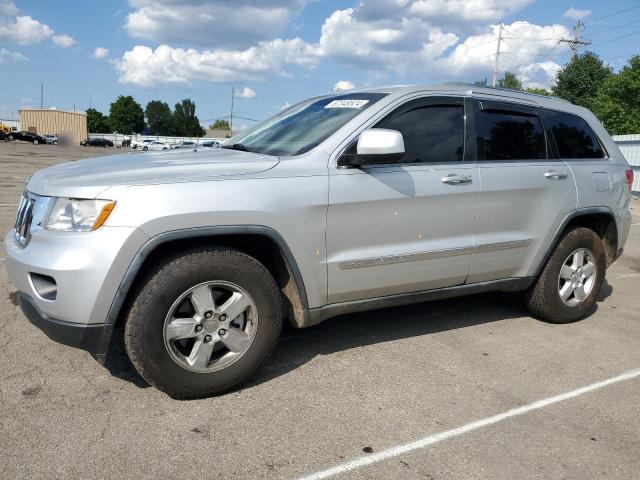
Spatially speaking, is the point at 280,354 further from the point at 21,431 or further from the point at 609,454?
the point at 609,454

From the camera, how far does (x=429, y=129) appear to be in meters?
3.98

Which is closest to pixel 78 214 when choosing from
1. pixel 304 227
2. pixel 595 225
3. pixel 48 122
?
pixel 304 227

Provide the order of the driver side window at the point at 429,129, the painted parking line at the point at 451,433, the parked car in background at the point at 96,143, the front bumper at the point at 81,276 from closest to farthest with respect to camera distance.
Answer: the painted parking line at the point at 451,433, the front bumper at the point at 81,276, the driver side window at the point at 429,129, the parked car in background at the point at 96,143

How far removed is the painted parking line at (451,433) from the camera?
2.63 m

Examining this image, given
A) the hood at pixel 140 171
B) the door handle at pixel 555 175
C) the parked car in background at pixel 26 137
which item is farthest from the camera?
the parked car in background at pixel 26 137

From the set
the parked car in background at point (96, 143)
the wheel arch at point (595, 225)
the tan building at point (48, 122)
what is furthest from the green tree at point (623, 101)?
the tan building at point (48, 122)

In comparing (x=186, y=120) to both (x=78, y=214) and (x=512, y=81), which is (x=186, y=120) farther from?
(x=78, y=214)

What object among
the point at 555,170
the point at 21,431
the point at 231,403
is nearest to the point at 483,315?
the point at 555,170

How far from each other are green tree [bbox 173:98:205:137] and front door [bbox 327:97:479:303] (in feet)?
369

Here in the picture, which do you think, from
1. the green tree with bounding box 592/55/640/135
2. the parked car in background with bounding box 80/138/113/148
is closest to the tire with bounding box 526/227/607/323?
the green tree with bounding box 592/55/640/135

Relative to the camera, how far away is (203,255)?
3115 millimetres

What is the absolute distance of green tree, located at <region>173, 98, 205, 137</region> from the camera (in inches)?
4407

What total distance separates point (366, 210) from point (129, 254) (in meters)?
1.45

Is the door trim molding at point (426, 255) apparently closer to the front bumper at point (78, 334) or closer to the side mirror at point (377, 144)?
the side mirror at point (377, 144)
